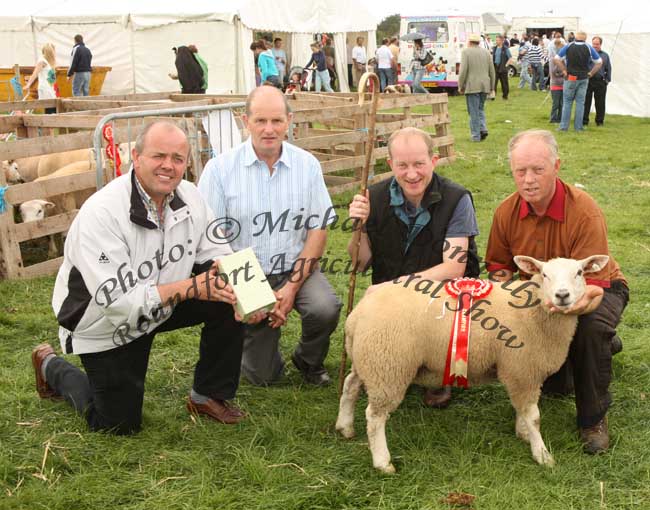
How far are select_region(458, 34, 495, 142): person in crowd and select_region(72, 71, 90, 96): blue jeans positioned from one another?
8229 mm

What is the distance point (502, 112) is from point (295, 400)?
1548 centimetres

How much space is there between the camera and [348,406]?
334 centimetres

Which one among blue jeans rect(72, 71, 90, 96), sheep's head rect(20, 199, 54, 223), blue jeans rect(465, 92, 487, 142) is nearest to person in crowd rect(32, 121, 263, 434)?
sheep's head rect(20, 199, 54, 223)

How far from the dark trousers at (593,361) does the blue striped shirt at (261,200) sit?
58.4 inches

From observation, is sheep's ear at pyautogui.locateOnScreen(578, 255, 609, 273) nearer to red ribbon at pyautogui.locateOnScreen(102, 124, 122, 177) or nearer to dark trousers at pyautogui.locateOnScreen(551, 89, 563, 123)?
red ribbon at pyautogui.locateOnScreen(102, 124, 122, 177)

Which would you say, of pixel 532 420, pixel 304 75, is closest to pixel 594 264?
pixel 532 420

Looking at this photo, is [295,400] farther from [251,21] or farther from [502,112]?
[251,21]

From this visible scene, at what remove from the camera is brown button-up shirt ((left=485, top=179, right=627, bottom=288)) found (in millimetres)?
3273

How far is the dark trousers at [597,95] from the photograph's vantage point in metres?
15.4

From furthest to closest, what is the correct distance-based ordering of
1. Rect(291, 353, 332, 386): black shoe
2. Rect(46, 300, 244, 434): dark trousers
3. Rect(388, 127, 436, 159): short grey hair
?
Rect(291, 353, 332, 386): black shoe, Rect(388, 127, 436, 159): short grey hair, Rect(46, 300, 244, 434): dark trousers

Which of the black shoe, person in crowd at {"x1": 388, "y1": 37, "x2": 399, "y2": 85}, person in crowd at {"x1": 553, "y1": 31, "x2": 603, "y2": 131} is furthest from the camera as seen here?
person in crowd at {"x1": 388, "y1": 37, "x2": 399, "y2": 85}

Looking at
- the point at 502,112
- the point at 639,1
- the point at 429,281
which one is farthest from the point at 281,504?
the point at 639,1

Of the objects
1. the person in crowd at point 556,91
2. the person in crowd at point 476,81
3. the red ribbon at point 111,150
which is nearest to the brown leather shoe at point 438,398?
the red ribbon at point 111,150

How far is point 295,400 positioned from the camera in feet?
12.1
